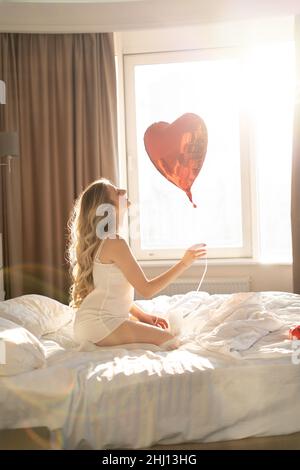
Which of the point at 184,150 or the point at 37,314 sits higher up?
the point at 184,150

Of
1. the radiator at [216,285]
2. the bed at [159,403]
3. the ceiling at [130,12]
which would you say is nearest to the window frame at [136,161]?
the radiator at [216,285]

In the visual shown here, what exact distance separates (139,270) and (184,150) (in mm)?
707

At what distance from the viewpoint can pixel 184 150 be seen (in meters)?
2.75

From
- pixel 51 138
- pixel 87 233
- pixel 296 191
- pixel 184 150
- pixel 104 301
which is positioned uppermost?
pixel 51 138

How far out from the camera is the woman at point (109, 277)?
2328 mm

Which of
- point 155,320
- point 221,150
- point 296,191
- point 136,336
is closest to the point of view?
point 136,336

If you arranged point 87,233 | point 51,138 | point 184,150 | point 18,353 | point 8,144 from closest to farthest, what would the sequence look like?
point 18,353 < point 87,233 < point 184,150 < point 8,144 < point 51,138

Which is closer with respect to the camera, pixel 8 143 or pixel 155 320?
pixel 155 320

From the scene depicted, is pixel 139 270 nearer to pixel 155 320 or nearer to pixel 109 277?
pixel 109 277

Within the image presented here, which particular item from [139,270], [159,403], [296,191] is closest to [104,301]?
[139,270]

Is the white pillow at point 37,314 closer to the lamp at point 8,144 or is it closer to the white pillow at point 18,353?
the white pillow at point 18,353

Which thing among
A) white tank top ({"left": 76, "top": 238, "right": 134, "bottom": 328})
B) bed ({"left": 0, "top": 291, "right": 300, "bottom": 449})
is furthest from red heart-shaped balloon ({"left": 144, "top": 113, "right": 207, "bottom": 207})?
bed ({"left": 0, "top": 291, "right": 300, "bottom": 449})

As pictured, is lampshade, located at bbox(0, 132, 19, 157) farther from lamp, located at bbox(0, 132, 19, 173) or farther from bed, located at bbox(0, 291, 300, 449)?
bed, located at bbox(0, 291, 300, 449)

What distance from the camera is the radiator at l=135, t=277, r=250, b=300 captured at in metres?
4.20
